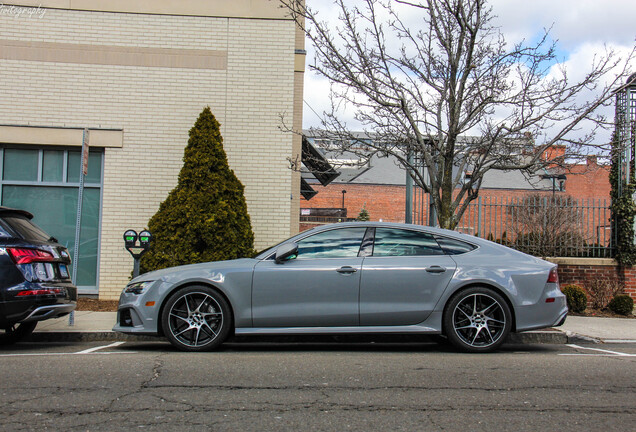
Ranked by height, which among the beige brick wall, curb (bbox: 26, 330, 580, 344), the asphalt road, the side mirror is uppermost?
the beige brick wall

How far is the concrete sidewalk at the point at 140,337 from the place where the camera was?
814 centimetres

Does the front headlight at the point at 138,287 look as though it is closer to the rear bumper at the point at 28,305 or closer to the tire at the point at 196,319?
the tire at the point at 196,319

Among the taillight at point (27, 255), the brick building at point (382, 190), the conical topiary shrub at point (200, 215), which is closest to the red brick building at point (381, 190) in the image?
the brick building at point (382, 190)

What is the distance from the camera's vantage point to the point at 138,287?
7.08 meters

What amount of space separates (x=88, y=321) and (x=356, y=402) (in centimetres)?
586

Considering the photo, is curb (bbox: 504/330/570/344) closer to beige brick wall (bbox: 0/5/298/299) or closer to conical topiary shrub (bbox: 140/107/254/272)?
conical topiary shrub (bbox: 140/107/254/272)

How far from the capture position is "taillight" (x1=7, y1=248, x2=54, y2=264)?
6852 millimetres

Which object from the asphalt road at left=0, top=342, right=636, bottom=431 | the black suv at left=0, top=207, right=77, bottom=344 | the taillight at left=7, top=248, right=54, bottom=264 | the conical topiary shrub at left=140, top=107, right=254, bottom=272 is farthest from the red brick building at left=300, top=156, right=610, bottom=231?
the asphalt road at left=0, top=342, right=636, bottom=431

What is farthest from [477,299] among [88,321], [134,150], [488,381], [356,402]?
[134,150]

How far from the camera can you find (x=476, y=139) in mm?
12188

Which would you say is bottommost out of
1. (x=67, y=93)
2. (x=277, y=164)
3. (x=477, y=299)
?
(x=477, y=299)

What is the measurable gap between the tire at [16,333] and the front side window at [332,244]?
353 centimetres

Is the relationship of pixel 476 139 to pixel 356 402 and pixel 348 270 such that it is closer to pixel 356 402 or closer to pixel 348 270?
pixel 348 270

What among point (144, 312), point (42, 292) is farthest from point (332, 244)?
point (42, 292)
